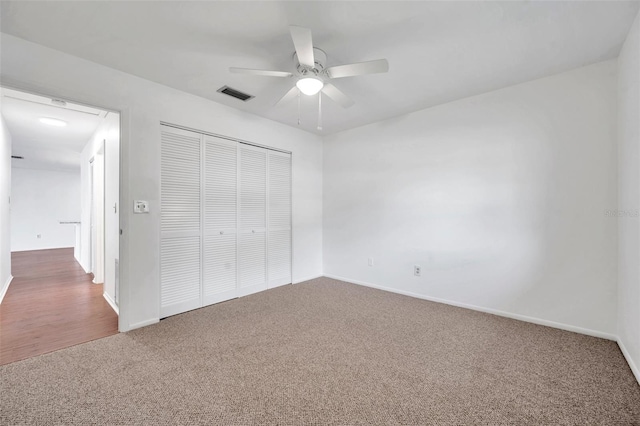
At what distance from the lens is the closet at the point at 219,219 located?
9.50 feet

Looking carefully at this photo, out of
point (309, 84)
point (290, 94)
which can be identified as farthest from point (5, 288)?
point (309, 84)

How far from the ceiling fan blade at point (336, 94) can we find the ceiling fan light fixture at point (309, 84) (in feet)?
0.47

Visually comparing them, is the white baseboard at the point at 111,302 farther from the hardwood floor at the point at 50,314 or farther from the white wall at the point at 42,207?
the white wall at the point at 42,207

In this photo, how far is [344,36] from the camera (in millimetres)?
1975

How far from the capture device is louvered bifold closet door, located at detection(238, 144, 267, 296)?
140 inches

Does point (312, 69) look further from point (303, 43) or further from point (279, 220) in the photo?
point (279, 220)

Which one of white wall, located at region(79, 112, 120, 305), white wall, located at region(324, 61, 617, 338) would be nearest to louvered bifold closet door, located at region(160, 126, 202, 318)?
white wall, located at region(79, 112, 120, 305)

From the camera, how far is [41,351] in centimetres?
216

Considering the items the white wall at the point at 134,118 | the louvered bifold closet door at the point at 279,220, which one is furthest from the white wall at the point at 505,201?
the white wall at the point at 134,118

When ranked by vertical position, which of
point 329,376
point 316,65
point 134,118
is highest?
point 316,65

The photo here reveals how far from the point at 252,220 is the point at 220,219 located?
480 millimetres

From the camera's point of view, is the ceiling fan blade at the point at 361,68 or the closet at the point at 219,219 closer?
the ceiling fan blade at the point at 361,68

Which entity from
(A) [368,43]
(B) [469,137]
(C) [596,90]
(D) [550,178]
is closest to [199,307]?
(A) [368,43]

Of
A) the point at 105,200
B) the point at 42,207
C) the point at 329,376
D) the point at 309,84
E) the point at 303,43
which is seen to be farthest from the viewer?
the point at 42,207
